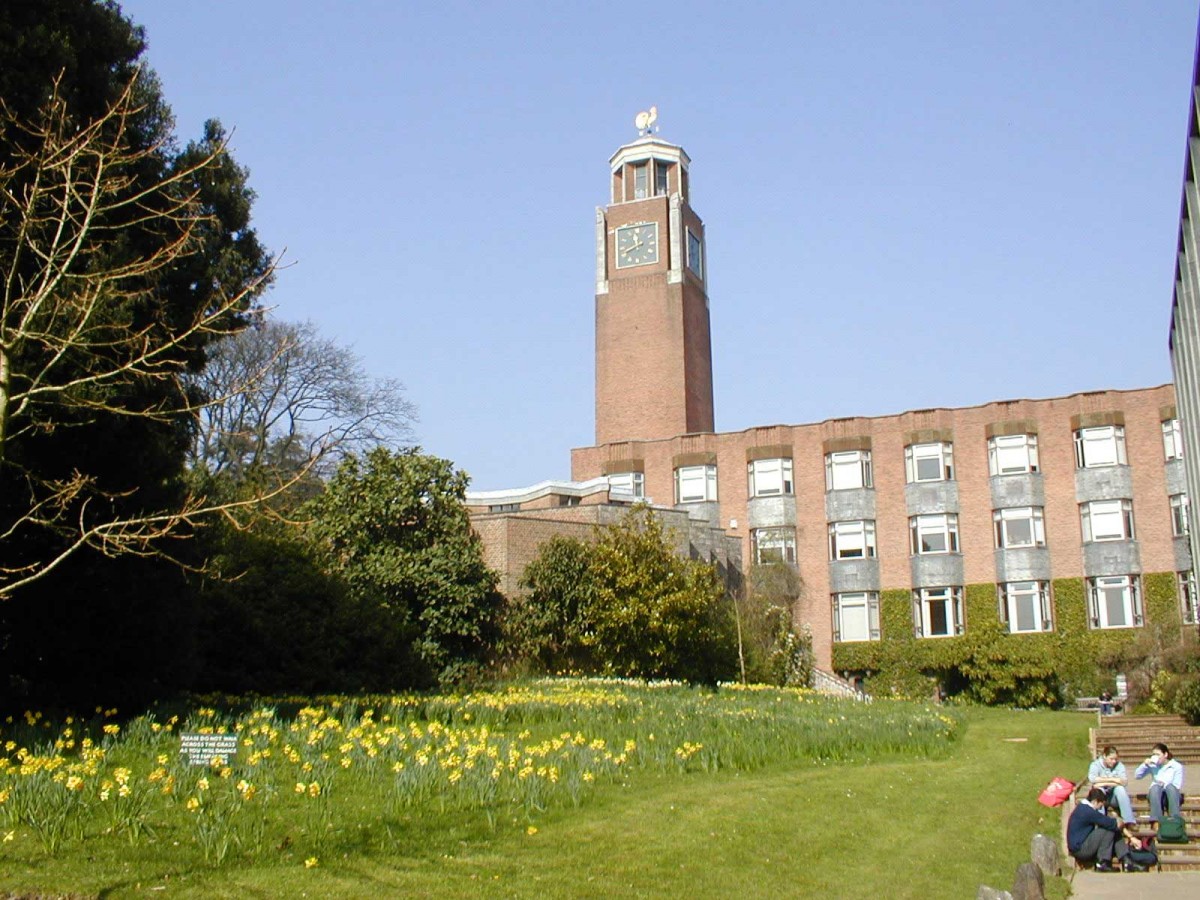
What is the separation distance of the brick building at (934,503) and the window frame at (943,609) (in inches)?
2.0

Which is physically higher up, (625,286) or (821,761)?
(625,286)

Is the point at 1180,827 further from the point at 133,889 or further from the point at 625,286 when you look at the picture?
the point at 625,286

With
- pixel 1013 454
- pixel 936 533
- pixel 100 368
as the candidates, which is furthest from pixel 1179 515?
pixel 100 368

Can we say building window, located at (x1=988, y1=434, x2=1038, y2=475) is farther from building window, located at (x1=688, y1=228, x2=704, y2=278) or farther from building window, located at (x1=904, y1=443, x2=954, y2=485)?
building window, located at (x1=688, y1=228, x2=704, y2=278)

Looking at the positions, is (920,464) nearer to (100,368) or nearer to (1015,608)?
(1015,608)

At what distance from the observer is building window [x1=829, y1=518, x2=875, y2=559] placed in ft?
153

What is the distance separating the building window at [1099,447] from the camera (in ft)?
142

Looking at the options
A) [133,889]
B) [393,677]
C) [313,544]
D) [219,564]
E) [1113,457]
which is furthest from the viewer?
[1113,457]

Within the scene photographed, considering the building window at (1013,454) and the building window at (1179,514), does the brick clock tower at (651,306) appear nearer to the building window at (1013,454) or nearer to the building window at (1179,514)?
the building window at (1013,454)

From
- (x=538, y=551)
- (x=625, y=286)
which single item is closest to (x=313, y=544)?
(x=538, y=551)

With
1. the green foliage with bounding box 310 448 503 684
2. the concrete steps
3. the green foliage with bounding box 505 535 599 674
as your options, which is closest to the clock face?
the green foliage with bounding box 505 535 599 674

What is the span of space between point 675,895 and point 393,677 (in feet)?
51.3

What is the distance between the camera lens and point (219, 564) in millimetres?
22156

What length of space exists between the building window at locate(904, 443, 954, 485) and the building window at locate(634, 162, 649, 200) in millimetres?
23223
